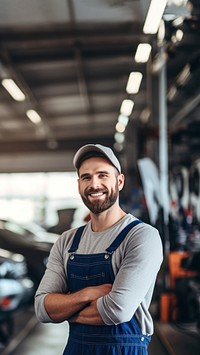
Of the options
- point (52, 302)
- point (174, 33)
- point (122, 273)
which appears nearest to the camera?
point (122, 273)

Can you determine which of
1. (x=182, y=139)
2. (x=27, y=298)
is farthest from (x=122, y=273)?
(x=182, y=139)

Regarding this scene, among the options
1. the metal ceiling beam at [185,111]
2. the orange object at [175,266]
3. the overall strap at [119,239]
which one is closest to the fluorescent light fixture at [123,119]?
the metal ceiling beam at [185,111]

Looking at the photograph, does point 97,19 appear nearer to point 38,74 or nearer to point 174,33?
point 174,33

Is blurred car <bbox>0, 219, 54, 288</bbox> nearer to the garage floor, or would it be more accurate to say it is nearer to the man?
the garage floor

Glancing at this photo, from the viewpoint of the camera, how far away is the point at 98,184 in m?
1.75

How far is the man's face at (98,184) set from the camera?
175cm

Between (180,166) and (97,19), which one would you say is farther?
(180,166)

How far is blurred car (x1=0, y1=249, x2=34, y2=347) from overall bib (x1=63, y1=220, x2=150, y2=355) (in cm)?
286

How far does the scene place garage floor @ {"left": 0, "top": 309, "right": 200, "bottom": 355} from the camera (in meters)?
4.66

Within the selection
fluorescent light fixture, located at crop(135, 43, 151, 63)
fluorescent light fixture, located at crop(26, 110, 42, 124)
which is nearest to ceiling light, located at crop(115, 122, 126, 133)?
fluorescent light fixture, located at crop(26, 110, 42, 124)

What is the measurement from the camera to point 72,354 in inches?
69.2

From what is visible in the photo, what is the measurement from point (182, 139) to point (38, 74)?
3.31m

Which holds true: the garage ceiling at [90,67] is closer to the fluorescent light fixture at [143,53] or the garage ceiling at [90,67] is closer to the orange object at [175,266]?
the fluorescent light fixture at [143,53]

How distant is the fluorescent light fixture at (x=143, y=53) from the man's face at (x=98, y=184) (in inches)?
190
